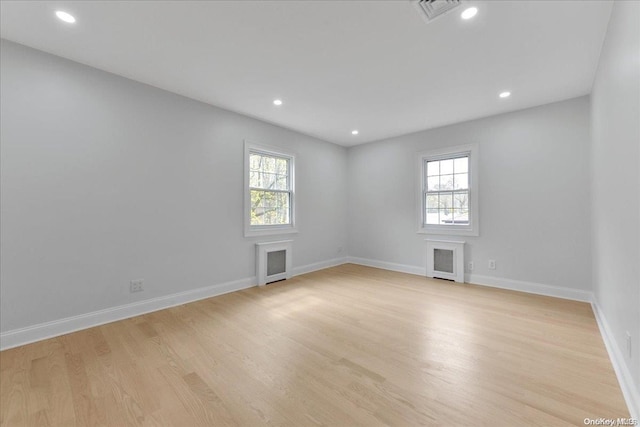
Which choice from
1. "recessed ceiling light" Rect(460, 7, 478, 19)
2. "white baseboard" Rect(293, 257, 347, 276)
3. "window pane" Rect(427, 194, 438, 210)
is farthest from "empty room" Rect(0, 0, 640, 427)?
"white baseboard" Rect(293, 257, 347, 276)

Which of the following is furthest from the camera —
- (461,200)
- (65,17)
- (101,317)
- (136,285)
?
(461,200)

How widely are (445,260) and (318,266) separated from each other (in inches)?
92.0

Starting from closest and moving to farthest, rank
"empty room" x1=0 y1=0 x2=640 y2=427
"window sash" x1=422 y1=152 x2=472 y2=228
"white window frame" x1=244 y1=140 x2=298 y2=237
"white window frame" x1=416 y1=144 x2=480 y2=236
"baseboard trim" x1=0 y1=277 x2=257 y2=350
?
"empty room" x1=0 y1=0 x2=640 y2=427, "baseboard trim" x1=0 y1=277 x2=257 y2=350, "white window frame" x1=244 y1=140 x2=298 y2=237, "white window frame" x1=416 y1=144 x2=480 y2=236, "window sash" x1=422 y1=152 x2=472 y2=228

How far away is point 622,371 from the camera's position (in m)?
1.67

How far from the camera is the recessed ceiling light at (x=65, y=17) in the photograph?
6.37 ft

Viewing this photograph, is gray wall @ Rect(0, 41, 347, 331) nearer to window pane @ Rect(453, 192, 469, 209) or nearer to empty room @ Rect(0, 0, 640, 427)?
empty room @ Rect(0, 0, 640, 427)

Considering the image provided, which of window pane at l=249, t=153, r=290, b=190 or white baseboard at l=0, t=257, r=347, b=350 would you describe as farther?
window pane at l=249, t=153, r=290, b=190

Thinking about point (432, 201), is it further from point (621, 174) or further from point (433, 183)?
point (621, 174)

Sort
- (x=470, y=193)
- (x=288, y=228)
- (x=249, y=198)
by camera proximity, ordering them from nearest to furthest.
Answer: (x=249, y=198) < (x=470, y=193) < (x=288, y=228)

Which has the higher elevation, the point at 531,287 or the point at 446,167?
the point at 446,167

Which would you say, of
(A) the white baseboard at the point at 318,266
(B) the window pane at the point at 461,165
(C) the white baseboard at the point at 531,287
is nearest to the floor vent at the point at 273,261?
(A) the white baseboard at the point at 318,266

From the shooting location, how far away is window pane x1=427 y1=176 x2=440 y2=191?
462 cm

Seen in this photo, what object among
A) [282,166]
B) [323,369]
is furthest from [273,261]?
[323,369]

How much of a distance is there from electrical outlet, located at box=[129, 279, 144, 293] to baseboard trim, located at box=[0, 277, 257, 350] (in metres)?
0.15
